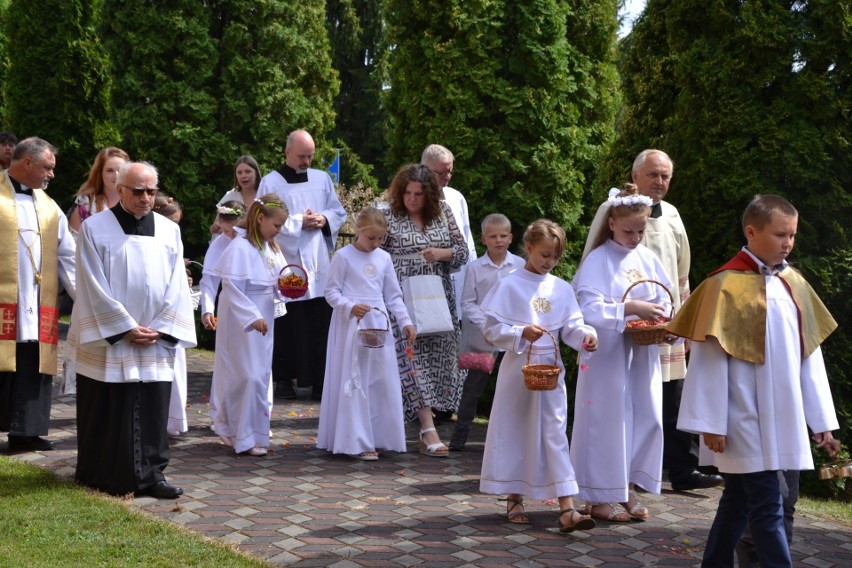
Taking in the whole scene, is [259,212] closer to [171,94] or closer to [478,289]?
[478,289]

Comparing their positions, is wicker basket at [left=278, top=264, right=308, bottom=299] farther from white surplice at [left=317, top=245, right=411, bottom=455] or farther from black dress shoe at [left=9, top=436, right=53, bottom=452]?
black dress shoe at [left=9, top=436, right=53, bottom=452]

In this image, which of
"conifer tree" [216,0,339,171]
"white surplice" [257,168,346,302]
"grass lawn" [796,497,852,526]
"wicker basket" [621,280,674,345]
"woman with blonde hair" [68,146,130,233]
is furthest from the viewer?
"conifer tree" [216,0,339,171]

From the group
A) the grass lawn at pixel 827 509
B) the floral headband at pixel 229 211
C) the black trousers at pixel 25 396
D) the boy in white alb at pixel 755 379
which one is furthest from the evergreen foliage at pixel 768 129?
the black trousers at pixel 25 396

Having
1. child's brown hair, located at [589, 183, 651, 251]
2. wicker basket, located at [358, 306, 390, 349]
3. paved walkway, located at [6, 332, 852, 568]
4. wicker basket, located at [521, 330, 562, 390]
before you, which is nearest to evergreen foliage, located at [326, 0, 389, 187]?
wicker basket, located at [358, 306, 390, 349]

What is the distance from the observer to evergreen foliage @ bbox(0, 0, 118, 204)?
57.2 feet

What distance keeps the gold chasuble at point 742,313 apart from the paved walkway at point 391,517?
1.35 meters

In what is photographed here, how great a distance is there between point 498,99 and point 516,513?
529cm

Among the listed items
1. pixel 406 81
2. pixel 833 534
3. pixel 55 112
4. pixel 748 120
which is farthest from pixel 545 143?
pixel 55 112

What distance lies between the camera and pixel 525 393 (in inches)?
270

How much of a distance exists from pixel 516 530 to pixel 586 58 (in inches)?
258

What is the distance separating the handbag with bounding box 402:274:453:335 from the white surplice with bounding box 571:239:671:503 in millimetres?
2044

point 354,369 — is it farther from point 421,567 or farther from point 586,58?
point 586,58

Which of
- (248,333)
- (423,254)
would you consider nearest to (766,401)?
(423,254)

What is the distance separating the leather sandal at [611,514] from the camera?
690 cm
